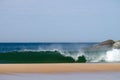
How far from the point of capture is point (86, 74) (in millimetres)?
622

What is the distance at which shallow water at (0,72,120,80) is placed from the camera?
59cm

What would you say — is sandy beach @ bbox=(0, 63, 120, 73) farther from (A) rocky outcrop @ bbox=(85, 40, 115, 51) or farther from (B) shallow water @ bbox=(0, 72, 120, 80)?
(A) rocky outcrop @ bbox=(85, 40, 115, 51)

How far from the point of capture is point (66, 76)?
611 mm

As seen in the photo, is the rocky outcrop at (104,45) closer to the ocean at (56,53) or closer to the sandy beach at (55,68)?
the ocean at (56,53)

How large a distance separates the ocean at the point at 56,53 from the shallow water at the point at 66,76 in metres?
0.18

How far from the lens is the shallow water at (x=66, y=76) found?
59 centimetres

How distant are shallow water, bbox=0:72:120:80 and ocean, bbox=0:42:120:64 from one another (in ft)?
0.59

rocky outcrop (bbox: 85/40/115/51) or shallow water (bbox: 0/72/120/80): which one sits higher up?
rocky outcrop (bbox: 85/40/115/51)

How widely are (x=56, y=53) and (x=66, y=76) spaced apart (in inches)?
9.2

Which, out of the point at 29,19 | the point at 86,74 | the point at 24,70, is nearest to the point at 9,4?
the point at 29,19

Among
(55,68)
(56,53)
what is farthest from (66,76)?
(56,53)

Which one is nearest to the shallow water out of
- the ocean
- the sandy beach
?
the sandy beach

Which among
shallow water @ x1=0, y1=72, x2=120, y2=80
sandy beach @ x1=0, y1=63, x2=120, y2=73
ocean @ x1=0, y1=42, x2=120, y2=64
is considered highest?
ocean @ x1=0, y1=42, x2=120, y2=64

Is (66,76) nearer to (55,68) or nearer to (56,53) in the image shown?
(55,68)
